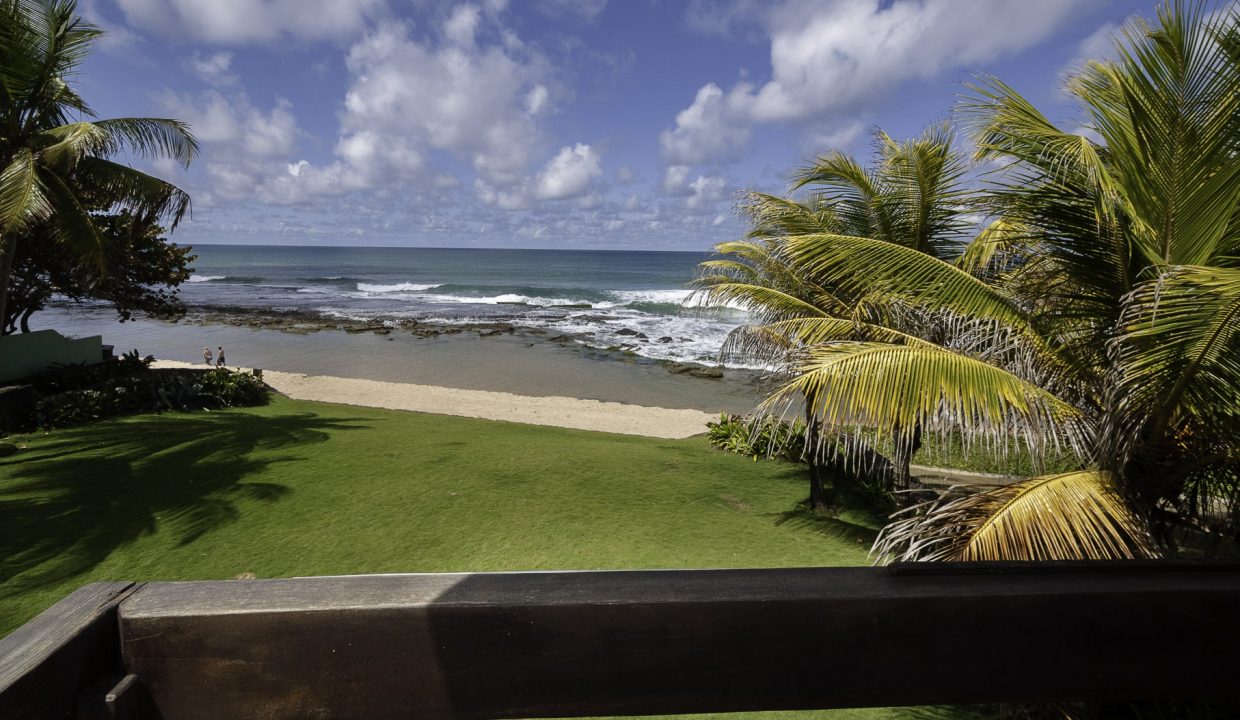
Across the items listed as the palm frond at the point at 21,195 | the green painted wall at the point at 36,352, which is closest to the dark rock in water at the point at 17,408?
the green painted wall at the point at 36,352

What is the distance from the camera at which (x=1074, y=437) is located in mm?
2785

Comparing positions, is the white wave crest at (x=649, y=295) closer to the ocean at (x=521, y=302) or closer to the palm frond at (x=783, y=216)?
the ocean at (x=521, y=302)

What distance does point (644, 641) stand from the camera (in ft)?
3.33

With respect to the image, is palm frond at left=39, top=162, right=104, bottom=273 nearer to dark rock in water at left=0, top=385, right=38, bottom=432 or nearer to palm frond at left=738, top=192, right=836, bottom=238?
dark rock in water at left=0, top=385, right=38, bottom=432

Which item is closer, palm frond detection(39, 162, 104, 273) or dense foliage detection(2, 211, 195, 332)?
palm frond detection(39, 162, 104, 273)

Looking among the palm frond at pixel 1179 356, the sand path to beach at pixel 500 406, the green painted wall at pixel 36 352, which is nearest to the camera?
the palm frond at pixel 1179 356

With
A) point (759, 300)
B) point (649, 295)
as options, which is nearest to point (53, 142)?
point (759, 300)

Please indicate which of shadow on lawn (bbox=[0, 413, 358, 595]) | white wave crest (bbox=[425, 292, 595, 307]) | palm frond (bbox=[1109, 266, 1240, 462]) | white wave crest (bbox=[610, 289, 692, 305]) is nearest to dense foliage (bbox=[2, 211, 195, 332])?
shadow on lawn (bbox=[0, 413, 358, 595])

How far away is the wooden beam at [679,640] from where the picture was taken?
3.13 ft

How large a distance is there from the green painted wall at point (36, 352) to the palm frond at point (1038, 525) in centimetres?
1365

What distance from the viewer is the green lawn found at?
5.32m

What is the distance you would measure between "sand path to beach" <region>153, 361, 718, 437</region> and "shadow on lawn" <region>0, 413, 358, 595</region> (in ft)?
19.4

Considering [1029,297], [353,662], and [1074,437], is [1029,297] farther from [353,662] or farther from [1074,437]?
[353,662]

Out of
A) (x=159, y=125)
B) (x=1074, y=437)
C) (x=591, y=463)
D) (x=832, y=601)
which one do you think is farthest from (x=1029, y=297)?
(x=159, y=125)
